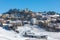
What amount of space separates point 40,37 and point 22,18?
22.3m

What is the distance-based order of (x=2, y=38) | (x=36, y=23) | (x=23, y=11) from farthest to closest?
(x=23, y=11) → (x=36, y=23) → (x=2, y=38)

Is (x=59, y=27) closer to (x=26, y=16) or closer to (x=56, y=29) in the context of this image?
(x=56, y=29)

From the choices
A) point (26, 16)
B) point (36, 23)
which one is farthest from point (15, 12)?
point (36, 23)

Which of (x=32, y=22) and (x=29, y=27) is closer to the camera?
(x=29, y=27)

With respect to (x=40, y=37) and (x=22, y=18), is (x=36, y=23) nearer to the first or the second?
(x=22, y=18)

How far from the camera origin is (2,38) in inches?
436

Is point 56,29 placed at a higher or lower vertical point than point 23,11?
lower

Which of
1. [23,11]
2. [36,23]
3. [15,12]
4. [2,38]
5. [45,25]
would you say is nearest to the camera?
[2,38]

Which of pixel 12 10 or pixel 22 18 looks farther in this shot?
pixel 12 10

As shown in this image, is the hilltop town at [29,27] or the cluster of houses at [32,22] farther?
the cluster of houses at [32,22]

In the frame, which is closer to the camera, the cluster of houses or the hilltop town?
the hilltop town

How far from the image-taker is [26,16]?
4203cm

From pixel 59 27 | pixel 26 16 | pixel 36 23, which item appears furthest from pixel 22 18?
pixel 59 27

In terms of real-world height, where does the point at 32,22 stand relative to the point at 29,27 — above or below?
above
